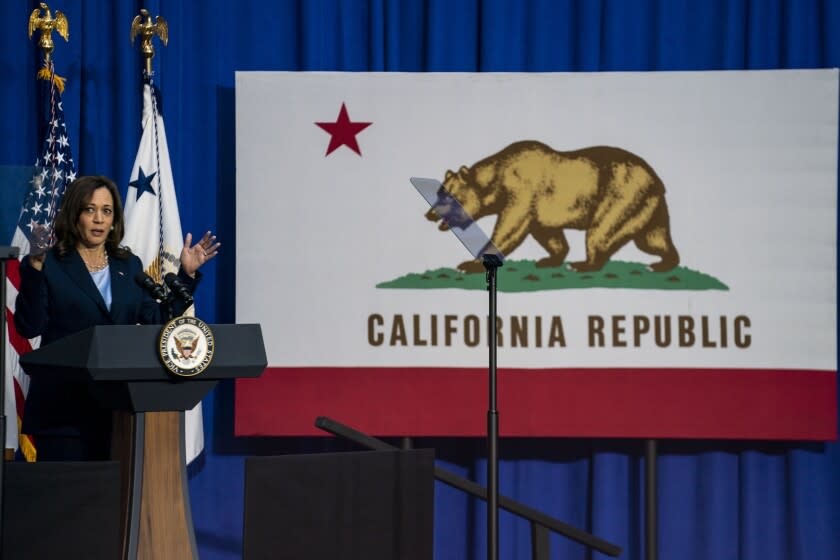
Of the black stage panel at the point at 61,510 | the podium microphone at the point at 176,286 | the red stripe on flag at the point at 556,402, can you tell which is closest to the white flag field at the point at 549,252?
the red stripe on flag at the point at 556,402

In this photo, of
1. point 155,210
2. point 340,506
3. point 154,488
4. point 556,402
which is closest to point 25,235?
point 155,210

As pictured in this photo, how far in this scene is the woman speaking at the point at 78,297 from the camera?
2.87 meters

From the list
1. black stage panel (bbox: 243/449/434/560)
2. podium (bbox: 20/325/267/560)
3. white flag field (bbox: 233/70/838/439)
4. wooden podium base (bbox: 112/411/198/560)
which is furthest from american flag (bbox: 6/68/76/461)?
black stage panel (bbox: 243/449/434/560)

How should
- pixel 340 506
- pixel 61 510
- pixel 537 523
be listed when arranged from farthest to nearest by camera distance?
1. pixel 537 523
2. pixel 340 506
3. pixel 61 510

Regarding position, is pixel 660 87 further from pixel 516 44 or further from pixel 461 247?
pixel 461 247

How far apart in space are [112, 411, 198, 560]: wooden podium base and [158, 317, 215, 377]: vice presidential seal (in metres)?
0.15

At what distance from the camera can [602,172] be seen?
403 centimetres

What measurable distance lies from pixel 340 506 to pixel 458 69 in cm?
220

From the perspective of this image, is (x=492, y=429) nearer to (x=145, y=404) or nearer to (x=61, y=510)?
(x=145, y=404)

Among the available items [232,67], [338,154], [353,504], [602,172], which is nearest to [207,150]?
[232,67]

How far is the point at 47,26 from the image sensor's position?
3922 millimetres

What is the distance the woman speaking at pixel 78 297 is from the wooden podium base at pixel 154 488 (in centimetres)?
29

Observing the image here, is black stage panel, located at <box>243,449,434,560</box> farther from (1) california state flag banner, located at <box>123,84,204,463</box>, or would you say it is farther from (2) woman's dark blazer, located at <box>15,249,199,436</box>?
(1) california state flag banner, located at <box>123,84,204,463</box>

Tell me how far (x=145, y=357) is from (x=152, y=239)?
1510 mm
